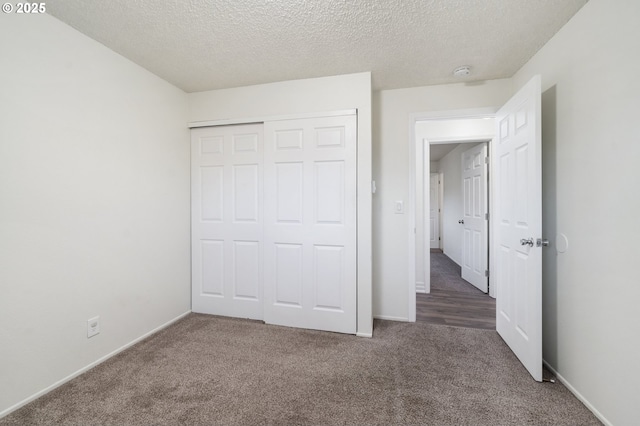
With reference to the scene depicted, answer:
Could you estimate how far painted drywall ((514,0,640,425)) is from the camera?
1.28 meters

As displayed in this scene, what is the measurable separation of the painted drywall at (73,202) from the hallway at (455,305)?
282cm

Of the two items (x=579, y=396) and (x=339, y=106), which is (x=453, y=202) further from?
(x=579, y=396)

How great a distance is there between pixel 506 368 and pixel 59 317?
3.10 metres

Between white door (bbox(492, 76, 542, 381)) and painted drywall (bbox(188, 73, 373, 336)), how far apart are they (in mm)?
1125

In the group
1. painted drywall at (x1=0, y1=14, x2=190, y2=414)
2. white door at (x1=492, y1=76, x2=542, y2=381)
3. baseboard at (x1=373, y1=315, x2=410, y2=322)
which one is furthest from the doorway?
painted drywall at (x1=0, y1=14, x2=190, y2=414)

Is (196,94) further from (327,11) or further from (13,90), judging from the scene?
(327,11)

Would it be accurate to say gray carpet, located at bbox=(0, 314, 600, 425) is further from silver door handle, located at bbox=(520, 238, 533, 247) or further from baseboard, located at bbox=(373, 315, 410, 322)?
silver door handle, located at bbox=(520, 238, 533, 247)

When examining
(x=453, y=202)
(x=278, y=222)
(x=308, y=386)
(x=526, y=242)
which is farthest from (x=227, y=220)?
(x=453, y=202)

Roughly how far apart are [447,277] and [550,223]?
286 centimetres

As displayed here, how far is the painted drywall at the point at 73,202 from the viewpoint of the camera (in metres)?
1.52

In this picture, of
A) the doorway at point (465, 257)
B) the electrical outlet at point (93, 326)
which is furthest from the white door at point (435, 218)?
the electrical outlet at point (93, 326)

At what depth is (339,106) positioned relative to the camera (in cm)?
246

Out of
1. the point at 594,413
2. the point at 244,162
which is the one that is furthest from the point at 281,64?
the point at 594,413

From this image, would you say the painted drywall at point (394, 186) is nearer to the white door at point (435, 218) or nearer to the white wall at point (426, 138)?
the white wall at point (426, 138)
